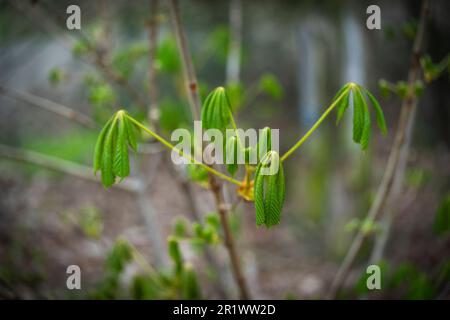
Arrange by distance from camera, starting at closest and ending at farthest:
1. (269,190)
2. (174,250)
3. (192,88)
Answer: (269,190) < (192,88) < (174,250)

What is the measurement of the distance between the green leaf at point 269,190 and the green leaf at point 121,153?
30cm

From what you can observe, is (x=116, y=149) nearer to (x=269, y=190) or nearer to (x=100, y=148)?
(x=100, y=148)

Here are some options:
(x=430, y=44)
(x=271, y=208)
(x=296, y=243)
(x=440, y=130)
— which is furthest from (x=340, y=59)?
(x=271, y=208)

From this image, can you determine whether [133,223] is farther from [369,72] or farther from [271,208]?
[271,208]

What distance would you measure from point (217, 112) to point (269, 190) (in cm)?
23

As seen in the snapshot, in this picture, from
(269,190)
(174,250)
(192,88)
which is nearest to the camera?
(269,190)

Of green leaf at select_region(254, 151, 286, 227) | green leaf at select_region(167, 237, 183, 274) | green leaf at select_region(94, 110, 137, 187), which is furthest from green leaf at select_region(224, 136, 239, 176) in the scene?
green leaf at select_region(167, 237, 183, 274)

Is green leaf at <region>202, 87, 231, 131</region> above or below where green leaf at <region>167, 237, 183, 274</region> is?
above

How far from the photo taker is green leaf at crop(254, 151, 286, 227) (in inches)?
30.1

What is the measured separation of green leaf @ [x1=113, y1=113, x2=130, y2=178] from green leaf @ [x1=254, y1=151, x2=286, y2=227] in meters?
0.30

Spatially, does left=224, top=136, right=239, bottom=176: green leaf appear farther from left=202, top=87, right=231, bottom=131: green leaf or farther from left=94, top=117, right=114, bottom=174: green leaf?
left=94, top=117, right=114, bottom=174: green leaf

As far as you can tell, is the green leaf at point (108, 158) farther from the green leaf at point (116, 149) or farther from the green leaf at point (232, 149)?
the green leaf at point (232, 149)

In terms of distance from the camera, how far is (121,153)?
818 mm

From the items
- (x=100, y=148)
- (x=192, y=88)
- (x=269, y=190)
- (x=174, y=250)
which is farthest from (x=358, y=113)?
(x=174, y=250)
